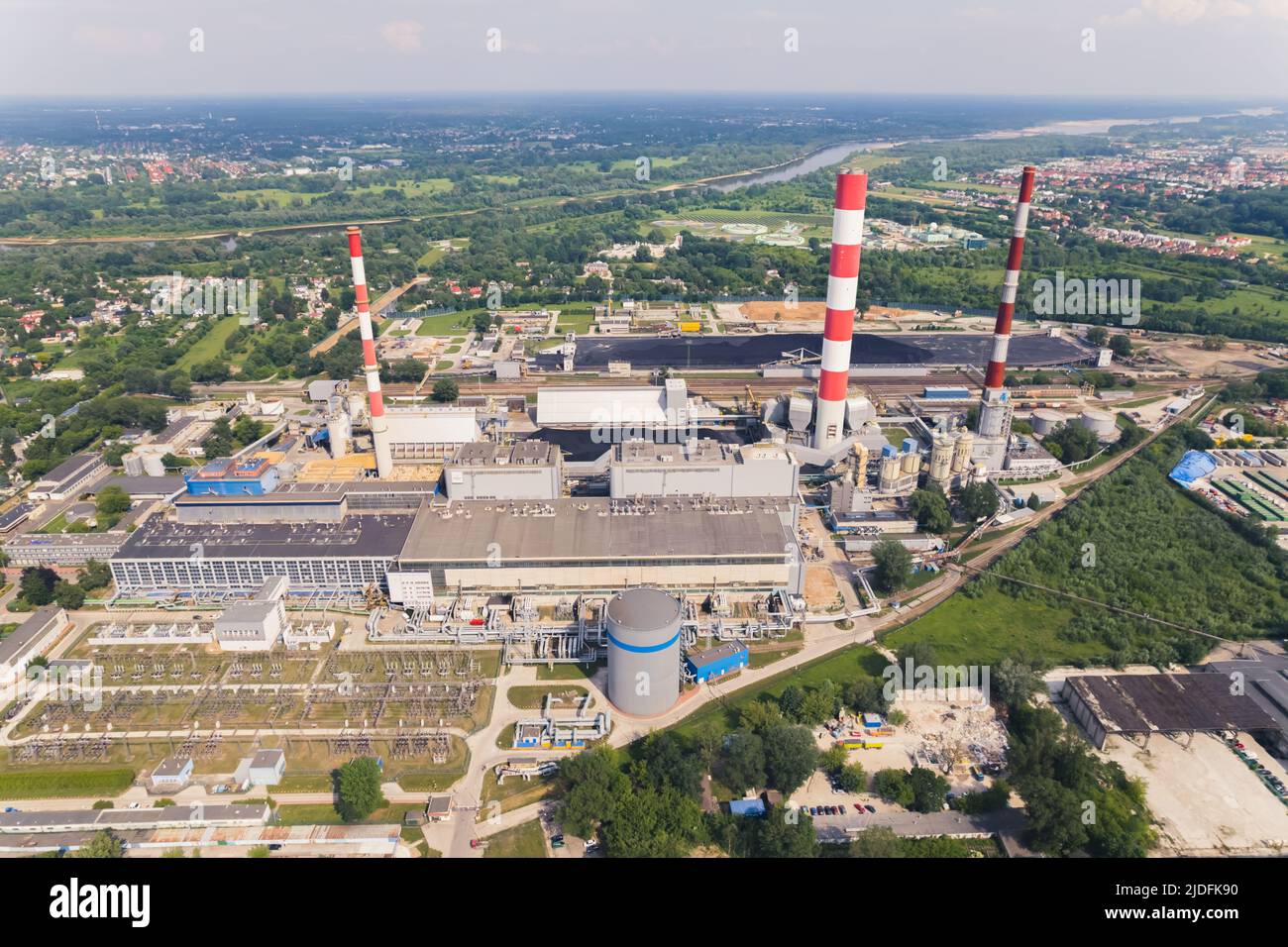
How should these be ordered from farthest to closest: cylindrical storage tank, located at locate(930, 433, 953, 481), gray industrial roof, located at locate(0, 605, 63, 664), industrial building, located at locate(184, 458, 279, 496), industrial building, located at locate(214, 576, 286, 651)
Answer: cylindrical storage tank, located at locate(930, 433, 953, 481)
industrial building, located at locate(184, 458, 279, 496)
industrial building, located at locate(214, 576, 286, 651)
gray industrial roof, located at locate(0, 605, 63, 664)

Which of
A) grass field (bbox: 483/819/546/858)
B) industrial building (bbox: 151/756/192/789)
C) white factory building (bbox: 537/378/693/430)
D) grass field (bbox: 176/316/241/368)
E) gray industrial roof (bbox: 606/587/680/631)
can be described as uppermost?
grass field (bbox: 176/316/241/368)

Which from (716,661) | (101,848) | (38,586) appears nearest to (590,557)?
(716,661)

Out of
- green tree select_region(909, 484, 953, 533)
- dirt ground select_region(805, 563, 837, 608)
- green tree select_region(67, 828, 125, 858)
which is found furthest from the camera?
green tree select_region(909, 484, 953, 533)

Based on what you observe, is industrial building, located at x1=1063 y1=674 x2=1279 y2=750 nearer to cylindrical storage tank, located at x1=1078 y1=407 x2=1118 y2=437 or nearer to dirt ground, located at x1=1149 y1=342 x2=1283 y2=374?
cylindrical storage tank, located at x1=1078 y1=407 x2=1118 y2=437

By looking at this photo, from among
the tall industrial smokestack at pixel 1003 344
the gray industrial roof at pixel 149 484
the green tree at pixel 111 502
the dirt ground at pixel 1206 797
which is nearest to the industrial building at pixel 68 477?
the gray industrial roof at pixel 149 484

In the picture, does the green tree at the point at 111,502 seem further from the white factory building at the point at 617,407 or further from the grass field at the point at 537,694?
the grass field at the point at 537,694

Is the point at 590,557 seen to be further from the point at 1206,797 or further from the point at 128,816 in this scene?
the point at 1206,797

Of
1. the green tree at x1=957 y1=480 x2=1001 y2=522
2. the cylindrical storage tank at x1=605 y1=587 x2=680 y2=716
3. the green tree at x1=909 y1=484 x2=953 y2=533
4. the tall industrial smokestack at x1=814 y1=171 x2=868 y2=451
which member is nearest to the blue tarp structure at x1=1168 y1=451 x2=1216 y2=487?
the green tree at x1=957 y1=480 x2=1001 y2=522
